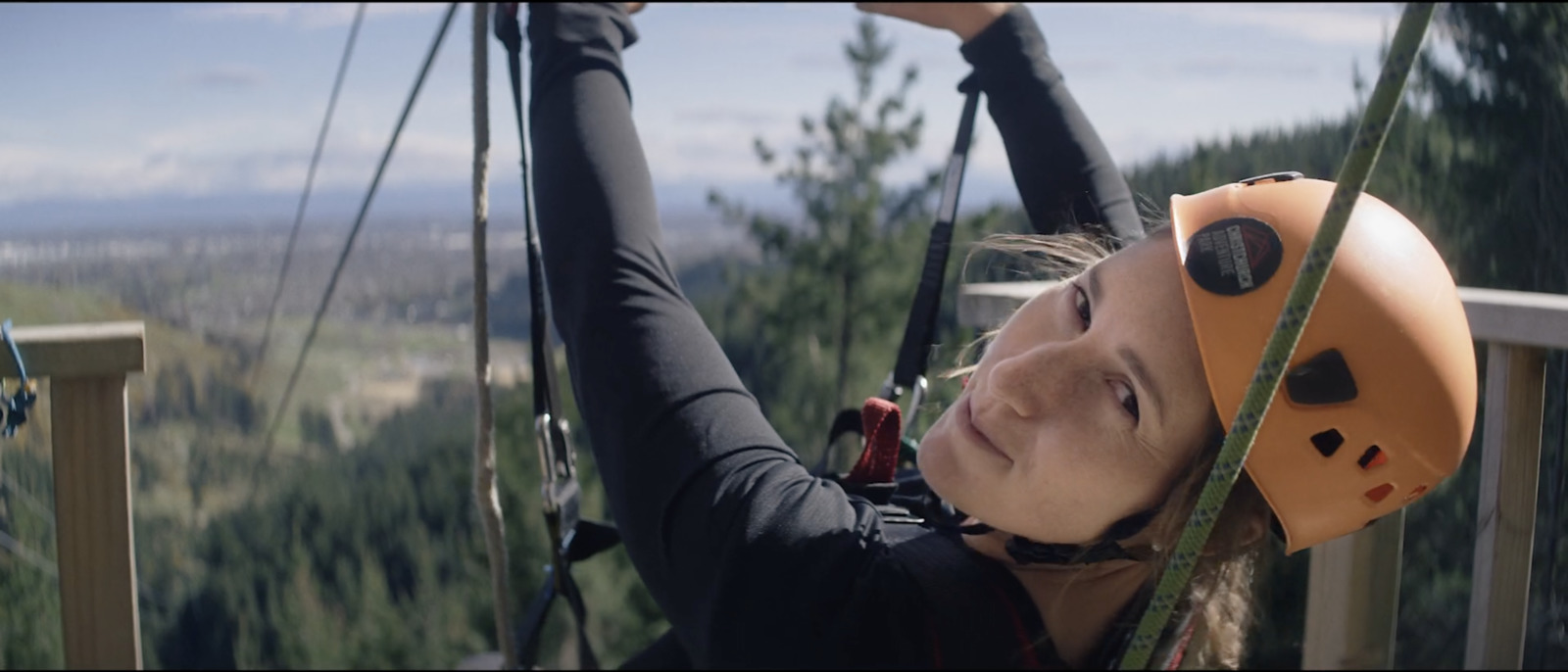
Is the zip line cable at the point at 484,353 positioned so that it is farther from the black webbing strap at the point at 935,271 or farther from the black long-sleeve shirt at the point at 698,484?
the black webbing strap at the point at 935,271

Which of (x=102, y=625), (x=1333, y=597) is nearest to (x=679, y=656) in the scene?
(x=102, y=625)

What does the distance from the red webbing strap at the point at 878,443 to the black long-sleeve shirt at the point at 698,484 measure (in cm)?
13

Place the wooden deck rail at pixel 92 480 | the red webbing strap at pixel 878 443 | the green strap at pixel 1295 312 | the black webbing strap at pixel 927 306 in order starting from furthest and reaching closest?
the black webbing strap at pixel 927 306, the wooden deck rail at pixel 92 480, the red webbing strap at pixel 878 443, the green strap at pixel 1295 312

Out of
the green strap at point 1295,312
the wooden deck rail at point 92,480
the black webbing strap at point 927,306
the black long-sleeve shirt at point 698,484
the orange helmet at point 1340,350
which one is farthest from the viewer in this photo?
the black webbing strap at point 927,306

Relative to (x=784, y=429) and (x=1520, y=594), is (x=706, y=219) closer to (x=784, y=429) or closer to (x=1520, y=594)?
(x=784, y=429)

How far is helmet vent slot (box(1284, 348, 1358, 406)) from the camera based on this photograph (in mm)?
878

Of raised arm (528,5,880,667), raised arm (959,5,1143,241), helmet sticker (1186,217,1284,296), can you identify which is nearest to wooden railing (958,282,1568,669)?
raised arm (959,5,1143,241)

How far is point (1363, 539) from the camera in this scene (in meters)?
1.83

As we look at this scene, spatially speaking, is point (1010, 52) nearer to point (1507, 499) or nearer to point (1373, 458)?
point (1373, 458)

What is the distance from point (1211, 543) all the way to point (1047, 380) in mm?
246

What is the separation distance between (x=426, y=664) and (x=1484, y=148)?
14.7m

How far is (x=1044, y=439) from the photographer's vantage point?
0.99 meters

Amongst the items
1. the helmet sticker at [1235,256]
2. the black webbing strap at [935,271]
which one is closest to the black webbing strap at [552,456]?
the black webbing strap at [935,271]

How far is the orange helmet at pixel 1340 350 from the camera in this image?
87cm
